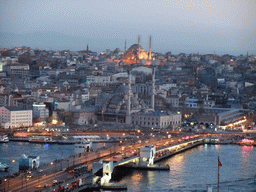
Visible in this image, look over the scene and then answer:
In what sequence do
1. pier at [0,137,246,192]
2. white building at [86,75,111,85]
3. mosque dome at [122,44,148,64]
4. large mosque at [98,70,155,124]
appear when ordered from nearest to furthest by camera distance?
1. pier at [0,137,246,192]
2. large mosque at [98,70,155,124]
3. white building at [86,75,111,85]
4. mosque dome at [122,44,148,64]

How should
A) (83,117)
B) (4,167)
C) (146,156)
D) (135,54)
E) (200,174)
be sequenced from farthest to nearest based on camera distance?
(135,54) → (83,117) → (146,156) → (200,174) → (4,167)

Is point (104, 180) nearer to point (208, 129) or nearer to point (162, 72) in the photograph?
point (208, 129)

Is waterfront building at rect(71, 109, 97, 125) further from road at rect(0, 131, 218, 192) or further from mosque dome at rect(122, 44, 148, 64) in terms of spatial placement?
mosque dome at rect(122, 44, 148, 64)

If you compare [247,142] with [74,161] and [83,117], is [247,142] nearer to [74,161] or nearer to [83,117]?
[83,117]

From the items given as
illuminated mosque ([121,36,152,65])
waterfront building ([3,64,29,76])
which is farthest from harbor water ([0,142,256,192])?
illuminated mosque ([121,36,152,65])

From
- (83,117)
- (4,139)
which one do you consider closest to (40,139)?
(4,139)

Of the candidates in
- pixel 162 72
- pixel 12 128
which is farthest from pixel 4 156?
pixel 162 72
